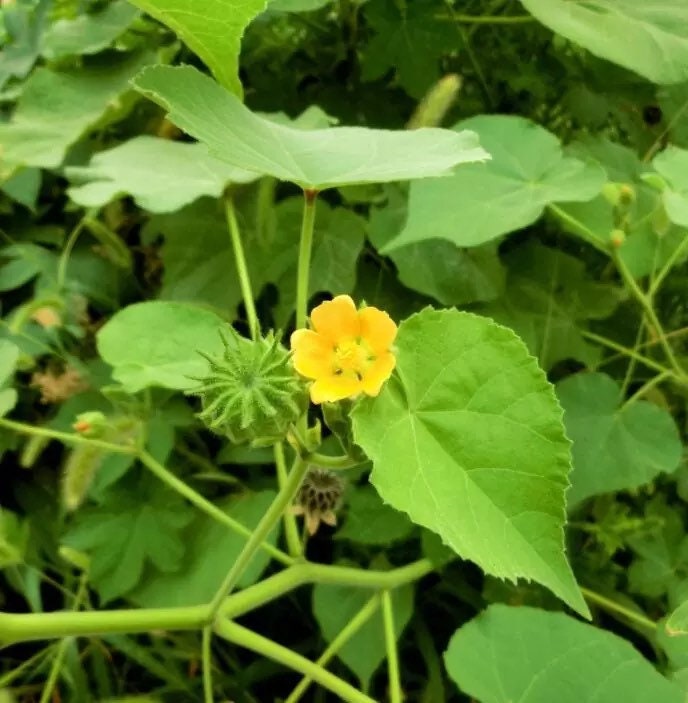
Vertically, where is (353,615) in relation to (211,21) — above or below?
below

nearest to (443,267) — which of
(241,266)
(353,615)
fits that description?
(241,266)

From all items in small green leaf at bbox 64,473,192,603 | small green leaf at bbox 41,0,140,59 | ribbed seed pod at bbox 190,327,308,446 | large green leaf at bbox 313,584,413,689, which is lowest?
small green leaf at bbox 64,473,192,603

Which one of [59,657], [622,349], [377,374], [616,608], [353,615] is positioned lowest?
[59,657]

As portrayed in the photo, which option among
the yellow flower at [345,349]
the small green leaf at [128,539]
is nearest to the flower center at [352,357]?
the yellow flower at [345,349]

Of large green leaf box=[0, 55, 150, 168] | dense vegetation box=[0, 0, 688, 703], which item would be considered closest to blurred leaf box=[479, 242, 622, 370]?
dense vegetation box=[0, 0, 688, 703]

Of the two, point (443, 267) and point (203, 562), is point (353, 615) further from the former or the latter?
point (443, 267)

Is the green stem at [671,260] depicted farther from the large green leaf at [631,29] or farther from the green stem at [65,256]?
the green stem at [65,256]

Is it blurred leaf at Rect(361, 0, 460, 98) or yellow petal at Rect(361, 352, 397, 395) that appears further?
blurred leaf at Rect(361, 0, 460, 98)

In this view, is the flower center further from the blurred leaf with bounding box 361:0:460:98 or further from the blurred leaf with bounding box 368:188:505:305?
the blurred leaf with bounding box 361:0:460:98

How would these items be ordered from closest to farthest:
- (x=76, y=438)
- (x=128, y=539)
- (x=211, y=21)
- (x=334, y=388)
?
(x=334, y=388)
(x=211, y=21)
(x=76, y=438)
(x=128, y=539)
